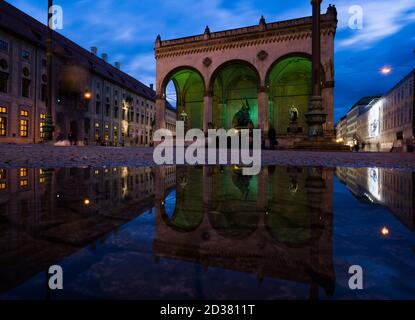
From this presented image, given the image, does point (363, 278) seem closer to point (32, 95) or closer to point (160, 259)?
point (160, 259)

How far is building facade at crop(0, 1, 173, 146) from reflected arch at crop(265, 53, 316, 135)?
1833 cm

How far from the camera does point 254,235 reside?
3.95ft

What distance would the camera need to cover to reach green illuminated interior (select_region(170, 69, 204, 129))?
34.4m

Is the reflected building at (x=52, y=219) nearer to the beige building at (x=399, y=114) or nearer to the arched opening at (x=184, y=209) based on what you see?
the arched opening at (x=184, y=209)

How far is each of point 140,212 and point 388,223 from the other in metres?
1.29

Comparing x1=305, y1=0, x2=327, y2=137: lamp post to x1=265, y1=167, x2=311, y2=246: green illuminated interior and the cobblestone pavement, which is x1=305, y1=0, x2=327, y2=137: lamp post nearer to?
the cobblestone pavement

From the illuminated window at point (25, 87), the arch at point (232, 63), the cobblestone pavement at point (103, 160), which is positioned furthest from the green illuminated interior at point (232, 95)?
the cobblestone pavement at point (103, 160)

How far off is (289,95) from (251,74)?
4.81 meters

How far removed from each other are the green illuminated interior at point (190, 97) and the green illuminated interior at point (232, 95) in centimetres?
A: 220

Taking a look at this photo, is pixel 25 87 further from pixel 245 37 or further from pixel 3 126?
pixel 245 37

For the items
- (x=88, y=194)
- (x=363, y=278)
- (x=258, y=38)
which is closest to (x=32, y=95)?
(x=258, y=38)

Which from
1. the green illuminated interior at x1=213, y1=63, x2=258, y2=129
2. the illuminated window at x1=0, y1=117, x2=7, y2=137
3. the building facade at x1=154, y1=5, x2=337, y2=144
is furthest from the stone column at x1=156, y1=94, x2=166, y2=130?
the illuminated window at x1=0, y1=117, x2=7, y2=137

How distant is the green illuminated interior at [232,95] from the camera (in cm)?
3275

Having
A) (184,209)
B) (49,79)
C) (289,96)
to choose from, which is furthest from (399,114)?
(184,209)
